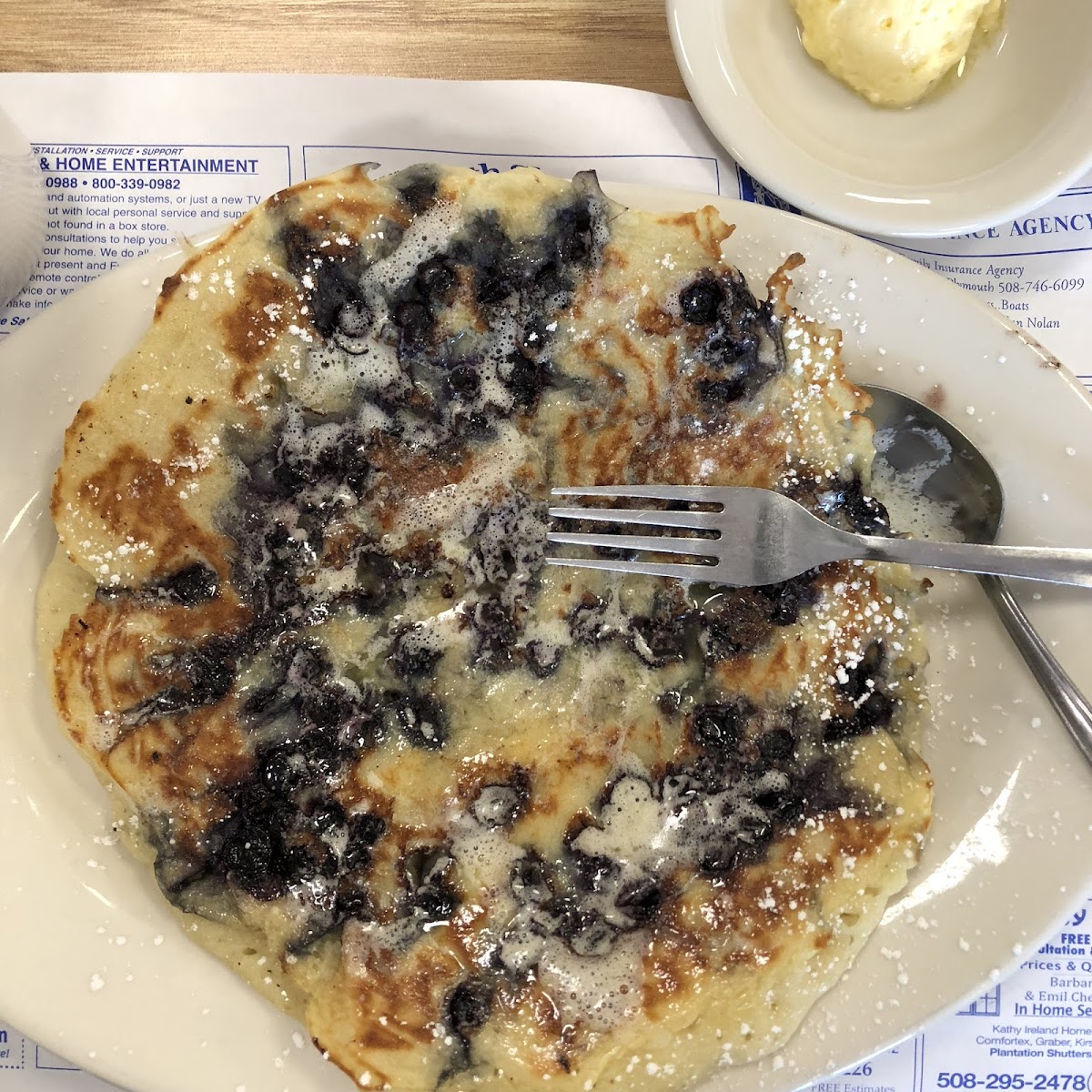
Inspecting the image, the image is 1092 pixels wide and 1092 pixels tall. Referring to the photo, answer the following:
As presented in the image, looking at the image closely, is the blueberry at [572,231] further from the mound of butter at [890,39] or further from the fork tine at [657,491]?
the mound of butter at [890,39]

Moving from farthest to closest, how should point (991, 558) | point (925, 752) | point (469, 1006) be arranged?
1. point (925, 752)
2. point (991, 558)
3. point (469, 1006)

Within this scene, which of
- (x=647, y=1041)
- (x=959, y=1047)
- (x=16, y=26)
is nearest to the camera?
(x=647, y=1041)

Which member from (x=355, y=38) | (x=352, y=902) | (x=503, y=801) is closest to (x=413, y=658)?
(x=503, y=801)

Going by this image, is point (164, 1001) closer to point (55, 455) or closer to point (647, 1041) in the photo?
point (647, 1041)

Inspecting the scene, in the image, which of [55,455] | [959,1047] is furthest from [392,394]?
[959,1047]

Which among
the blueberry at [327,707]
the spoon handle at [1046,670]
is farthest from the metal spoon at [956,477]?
the blueberry at [327,707]

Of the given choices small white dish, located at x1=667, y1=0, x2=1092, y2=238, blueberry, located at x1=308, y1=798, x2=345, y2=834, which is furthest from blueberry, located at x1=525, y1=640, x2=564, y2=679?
small white dish, located at x1=667, y1=0, x2=1092, y2=238

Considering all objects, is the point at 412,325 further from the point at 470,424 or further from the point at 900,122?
the point at 900,122
